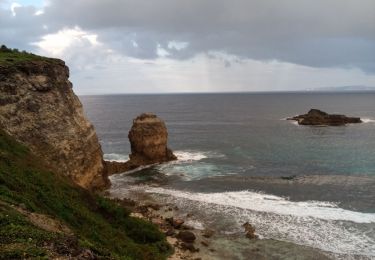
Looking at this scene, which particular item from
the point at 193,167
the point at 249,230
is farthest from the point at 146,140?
the point at 249,230

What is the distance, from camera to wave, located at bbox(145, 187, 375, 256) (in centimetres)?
3150

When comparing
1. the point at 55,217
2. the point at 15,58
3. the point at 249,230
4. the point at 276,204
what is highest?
the point at 15,58

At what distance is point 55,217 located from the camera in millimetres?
21094

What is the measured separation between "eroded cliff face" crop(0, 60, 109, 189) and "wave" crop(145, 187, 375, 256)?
10.9 m

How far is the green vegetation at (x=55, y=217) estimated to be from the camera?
46.8ft

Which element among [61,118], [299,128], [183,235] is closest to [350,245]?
[183,235]

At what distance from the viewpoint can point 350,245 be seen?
30.7 m

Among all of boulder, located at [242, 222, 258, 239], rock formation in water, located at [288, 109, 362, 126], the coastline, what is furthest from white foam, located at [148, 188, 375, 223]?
rock formation in water, located at [288, 109, 362, 126]

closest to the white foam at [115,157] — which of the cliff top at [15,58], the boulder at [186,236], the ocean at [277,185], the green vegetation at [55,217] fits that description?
the ocean at [277,185]

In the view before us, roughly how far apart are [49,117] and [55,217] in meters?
19.2

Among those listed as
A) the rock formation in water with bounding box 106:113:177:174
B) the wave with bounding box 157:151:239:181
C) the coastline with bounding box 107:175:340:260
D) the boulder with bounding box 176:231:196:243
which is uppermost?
the rock formation in water with bounding box 106:113:177:174

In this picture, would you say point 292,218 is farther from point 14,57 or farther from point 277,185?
point 14,57

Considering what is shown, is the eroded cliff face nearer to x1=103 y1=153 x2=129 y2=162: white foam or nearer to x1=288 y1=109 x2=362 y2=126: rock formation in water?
x1=103 y1=153 x2=129 y2=162: white foam

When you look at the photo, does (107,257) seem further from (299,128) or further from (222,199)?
(299,128)
